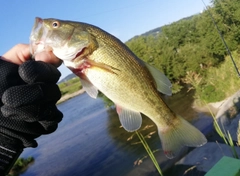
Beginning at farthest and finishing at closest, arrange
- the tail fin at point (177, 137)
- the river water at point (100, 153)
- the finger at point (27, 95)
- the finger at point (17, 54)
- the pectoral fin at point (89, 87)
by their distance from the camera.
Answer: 1. the river water at point (100, 153)
2. the tail fin at point (177, 137)
3. the pectoral fin at point (89, 87)
4. the finger at point (17, 54)
5. the finger at point (27, 95)

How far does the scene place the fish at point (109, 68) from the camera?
278 centimetres

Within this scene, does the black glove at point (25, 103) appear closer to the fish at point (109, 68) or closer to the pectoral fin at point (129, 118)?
the fish at point (109, 68)

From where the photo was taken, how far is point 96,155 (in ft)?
62.7

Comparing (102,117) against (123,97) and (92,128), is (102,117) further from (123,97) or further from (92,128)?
(123,97)

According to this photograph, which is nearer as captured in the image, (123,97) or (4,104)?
(4,104)

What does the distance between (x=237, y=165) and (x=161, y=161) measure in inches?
451

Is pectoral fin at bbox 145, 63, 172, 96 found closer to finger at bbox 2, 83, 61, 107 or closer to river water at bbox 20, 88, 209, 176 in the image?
finger at bbox 2, 83, 61, 107

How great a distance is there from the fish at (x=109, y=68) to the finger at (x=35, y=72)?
28 centimetres

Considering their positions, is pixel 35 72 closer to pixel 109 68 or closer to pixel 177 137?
pixel 109 68

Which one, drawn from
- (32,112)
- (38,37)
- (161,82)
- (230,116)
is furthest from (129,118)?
(230,116)

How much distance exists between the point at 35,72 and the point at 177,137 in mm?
1753

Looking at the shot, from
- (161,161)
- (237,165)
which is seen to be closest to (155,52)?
(161,161)

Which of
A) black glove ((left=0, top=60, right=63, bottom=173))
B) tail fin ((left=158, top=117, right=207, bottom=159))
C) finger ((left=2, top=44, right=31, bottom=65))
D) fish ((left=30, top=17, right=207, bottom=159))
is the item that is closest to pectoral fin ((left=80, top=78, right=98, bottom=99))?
fish ((left=30, top=17, right=207, bottom=159))

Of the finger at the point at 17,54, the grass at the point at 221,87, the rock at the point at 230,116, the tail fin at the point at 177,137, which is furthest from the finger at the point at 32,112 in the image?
the grass at the point at 221,87
